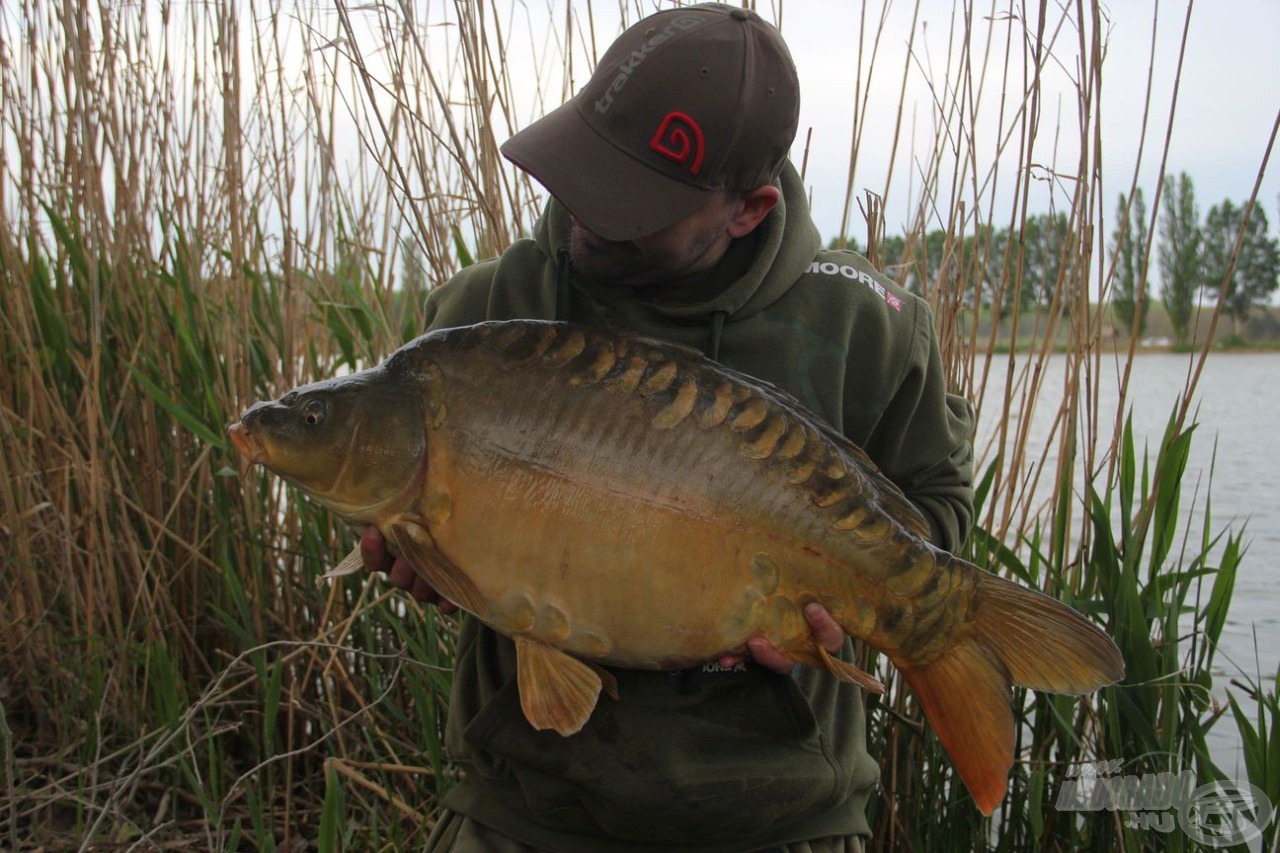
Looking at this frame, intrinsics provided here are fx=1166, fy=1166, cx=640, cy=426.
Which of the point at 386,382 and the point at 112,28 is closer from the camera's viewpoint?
the point at 386,382

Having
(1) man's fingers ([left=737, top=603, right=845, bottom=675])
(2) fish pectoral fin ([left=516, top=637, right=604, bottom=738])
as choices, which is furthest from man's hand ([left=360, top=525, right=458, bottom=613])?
(1) man's fingers ([left=737, top=603, right=845, bottom=675])

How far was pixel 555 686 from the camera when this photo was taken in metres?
1.30

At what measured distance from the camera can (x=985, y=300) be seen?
2621 millimetres

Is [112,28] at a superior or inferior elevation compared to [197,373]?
superior

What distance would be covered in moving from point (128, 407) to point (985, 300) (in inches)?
77.2

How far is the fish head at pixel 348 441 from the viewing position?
1324 mm

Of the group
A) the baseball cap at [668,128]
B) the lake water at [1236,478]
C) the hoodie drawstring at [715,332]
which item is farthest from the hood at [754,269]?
the lake water at [1236,478]

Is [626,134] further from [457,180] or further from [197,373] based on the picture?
[197,373]

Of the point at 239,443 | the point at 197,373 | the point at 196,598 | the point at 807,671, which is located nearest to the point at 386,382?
the point at 239,443

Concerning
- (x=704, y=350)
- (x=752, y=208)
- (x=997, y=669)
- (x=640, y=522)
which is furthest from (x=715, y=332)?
(x=997, y=669)

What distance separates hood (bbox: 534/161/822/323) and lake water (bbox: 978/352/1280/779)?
0.85 metres

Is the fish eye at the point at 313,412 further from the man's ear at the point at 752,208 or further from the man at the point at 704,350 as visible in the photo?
the man's ear at the point at 752,208

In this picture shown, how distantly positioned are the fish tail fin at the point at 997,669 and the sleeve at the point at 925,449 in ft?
0.63

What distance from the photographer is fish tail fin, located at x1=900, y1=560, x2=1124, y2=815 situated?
1.35m
